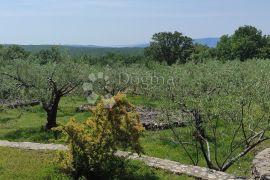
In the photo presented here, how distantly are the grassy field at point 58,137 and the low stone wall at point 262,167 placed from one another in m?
1.20

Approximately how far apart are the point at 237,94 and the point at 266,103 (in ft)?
4.13

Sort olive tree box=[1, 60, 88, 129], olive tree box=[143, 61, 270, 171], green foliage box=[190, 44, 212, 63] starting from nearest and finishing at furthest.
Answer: olive tree box=[143, 61, 270, 171], olive tree box=[1, 60, 88, 129], green foliage box=[190, 44, 212, 63]

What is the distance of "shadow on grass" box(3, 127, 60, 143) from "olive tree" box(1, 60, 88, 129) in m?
0.91

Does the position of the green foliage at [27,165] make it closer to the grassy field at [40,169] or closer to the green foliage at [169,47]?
the grassy field at [40,169]

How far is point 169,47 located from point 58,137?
71.1 m

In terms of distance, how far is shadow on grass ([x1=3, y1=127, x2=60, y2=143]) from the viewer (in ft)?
79.7

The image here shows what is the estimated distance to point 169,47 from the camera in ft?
305

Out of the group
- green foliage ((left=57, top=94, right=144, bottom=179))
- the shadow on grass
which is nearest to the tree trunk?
the shadow on grass

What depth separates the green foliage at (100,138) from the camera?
44.8ft

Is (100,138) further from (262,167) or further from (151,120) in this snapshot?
(151,120)

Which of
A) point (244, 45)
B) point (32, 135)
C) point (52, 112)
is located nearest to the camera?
point (32, 135)

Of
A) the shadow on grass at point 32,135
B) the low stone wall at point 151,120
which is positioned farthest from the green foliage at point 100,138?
A: the shadow on grass at point 32,135

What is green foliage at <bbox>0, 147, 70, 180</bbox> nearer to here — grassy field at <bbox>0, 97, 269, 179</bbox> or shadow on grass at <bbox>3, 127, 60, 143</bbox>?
grassy field at <bbox>0, 97, 269, 179</bbox>

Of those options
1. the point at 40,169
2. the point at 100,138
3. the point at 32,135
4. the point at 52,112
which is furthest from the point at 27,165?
the point at 52,112
